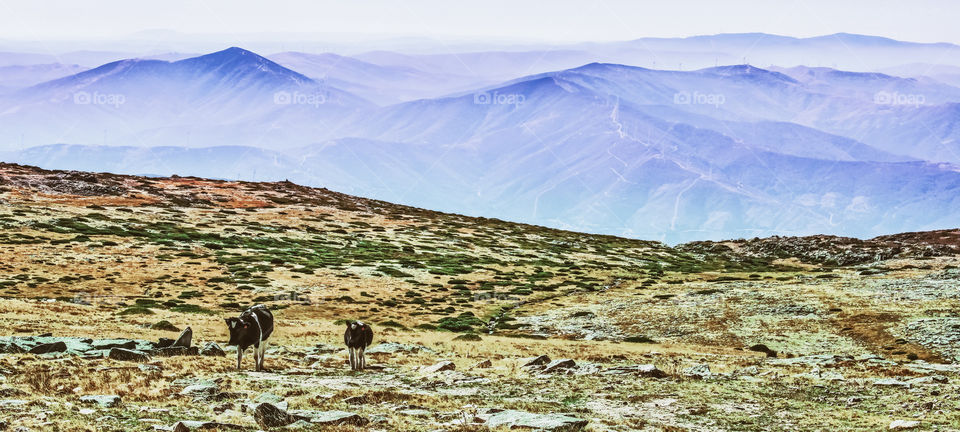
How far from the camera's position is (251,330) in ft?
81.6

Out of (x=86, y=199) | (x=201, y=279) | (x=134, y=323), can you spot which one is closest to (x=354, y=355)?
(x=134, y=323)

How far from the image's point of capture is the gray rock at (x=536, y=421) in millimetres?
16875

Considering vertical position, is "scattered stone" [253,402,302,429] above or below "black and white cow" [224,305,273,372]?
below

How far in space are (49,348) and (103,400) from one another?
29.1 feet

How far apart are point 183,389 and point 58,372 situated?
3802 millimetres

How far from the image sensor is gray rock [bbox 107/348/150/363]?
25.2m

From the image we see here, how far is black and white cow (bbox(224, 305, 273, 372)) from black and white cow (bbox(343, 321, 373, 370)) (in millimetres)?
2588

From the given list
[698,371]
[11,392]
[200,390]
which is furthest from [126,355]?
[698,371]

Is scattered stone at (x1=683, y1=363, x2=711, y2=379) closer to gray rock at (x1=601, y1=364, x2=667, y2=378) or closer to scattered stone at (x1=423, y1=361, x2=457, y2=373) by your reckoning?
gray rock at (x1=601, y1=364, x2=667, y2=378)

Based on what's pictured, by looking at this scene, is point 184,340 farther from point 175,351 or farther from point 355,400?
point 355,400

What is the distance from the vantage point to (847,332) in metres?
45.4

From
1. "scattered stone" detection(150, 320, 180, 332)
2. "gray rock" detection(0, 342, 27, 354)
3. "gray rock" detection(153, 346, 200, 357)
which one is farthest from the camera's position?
"scattered stone" detection(150, 320, 180, 332)

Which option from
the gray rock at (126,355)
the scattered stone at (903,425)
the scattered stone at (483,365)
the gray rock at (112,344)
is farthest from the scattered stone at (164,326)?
the scattered stone at (903,425)

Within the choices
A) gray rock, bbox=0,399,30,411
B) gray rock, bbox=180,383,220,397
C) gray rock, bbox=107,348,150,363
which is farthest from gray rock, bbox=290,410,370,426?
gray rock, bbox=107,348,150,363
